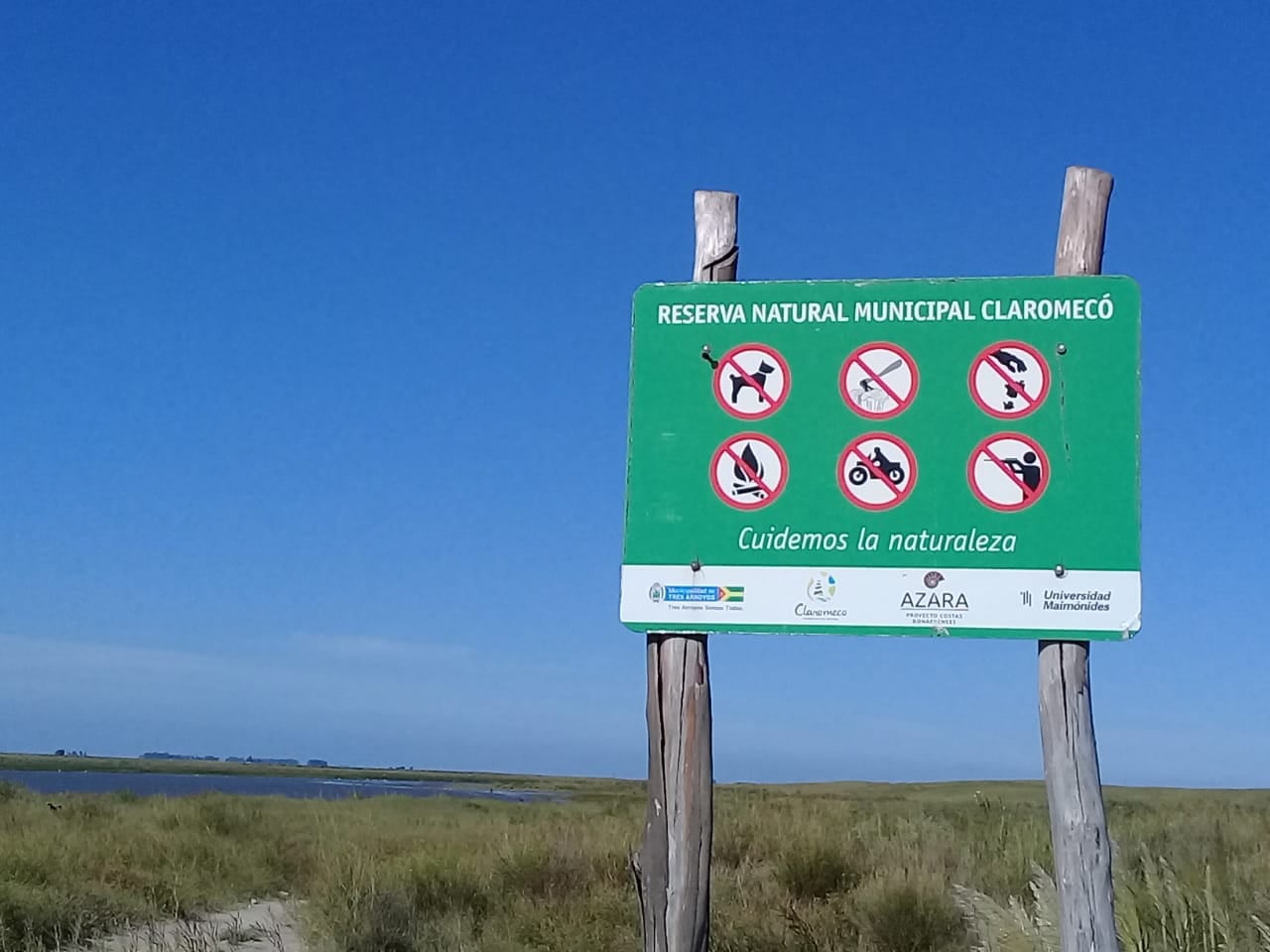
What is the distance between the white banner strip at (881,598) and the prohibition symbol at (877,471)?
0.29 meters

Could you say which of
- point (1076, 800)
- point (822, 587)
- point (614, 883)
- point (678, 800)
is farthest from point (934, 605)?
point (614, 883)

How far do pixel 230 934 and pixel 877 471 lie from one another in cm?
785

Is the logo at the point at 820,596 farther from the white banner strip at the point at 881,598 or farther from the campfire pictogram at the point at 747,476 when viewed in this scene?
the campfire pictogram at the point at 747,476

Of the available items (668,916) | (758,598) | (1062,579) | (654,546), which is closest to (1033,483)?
(1062,579)

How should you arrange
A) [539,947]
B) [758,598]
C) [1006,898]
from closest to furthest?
1. [758,598]
2. [539,947]
3. [1006,898]

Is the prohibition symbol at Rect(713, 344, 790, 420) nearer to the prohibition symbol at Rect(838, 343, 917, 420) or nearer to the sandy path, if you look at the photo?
the prohibition symbol at Rect(838, 343, 917, 420)

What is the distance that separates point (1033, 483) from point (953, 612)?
59 centimetres

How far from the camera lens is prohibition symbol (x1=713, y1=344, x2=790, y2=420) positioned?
5141 mm

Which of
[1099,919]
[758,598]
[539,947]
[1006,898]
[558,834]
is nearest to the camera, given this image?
[1099,919]

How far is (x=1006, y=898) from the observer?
10.4 meters

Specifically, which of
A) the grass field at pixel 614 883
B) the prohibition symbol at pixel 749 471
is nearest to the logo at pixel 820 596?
the prohibition symbol at pixel 749 471

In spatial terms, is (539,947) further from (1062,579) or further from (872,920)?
(1062,579)

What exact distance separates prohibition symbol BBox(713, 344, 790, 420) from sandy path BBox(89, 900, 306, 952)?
5.56m

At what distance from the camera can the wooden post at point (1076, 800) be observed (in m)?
4.66
